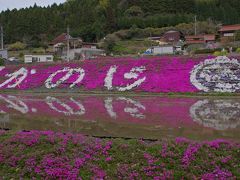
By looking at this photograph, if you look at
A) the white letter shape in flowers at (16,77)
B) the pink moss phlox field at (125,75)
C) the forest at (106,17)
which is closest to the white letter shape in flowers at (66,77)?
the pink moss phlox field at (125,75)

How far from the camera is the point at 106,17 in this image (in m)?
94.5

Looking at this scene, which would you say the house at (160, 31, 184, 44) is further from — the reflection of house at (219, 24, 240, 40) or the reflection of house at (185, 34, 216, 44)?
→ the reflection of house at (219, 24, 240, 40)

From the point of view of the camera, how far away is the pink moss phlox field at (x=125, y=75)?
31.2m

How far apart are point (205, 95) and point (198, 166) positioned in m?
20.5

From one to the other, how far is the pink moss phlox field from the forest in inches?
1734

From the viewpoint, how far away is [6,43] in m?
89.4

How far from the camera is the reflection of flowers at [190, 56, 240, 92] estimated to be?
93.7 feet

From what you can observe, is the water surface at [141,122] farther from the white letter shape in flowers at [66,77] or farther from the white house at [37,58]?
the white house at [37,58]

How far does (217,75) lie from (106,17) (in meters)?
67.2

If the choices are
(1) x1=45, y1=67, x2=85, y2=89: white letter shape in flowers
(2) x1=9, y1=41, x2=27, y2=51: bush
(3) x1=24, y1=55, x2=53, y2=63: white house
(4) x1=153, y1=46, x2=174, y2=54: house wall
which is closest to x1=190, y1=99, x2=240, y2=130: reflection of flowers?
(1) x1=45, y1=67, x2=85, y2=89: white letter shape in flowers

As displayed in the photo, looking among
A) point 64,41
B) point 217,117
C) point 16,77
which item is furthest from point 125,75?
point 64,41

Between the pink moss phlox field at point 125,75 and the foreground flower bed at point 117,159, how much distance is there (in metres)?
20.4

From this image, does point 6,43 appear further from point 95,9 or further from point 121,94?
point 121,94

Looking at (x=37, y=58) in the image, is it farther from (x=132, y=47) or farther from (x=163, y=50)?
(x=163, y=50)
